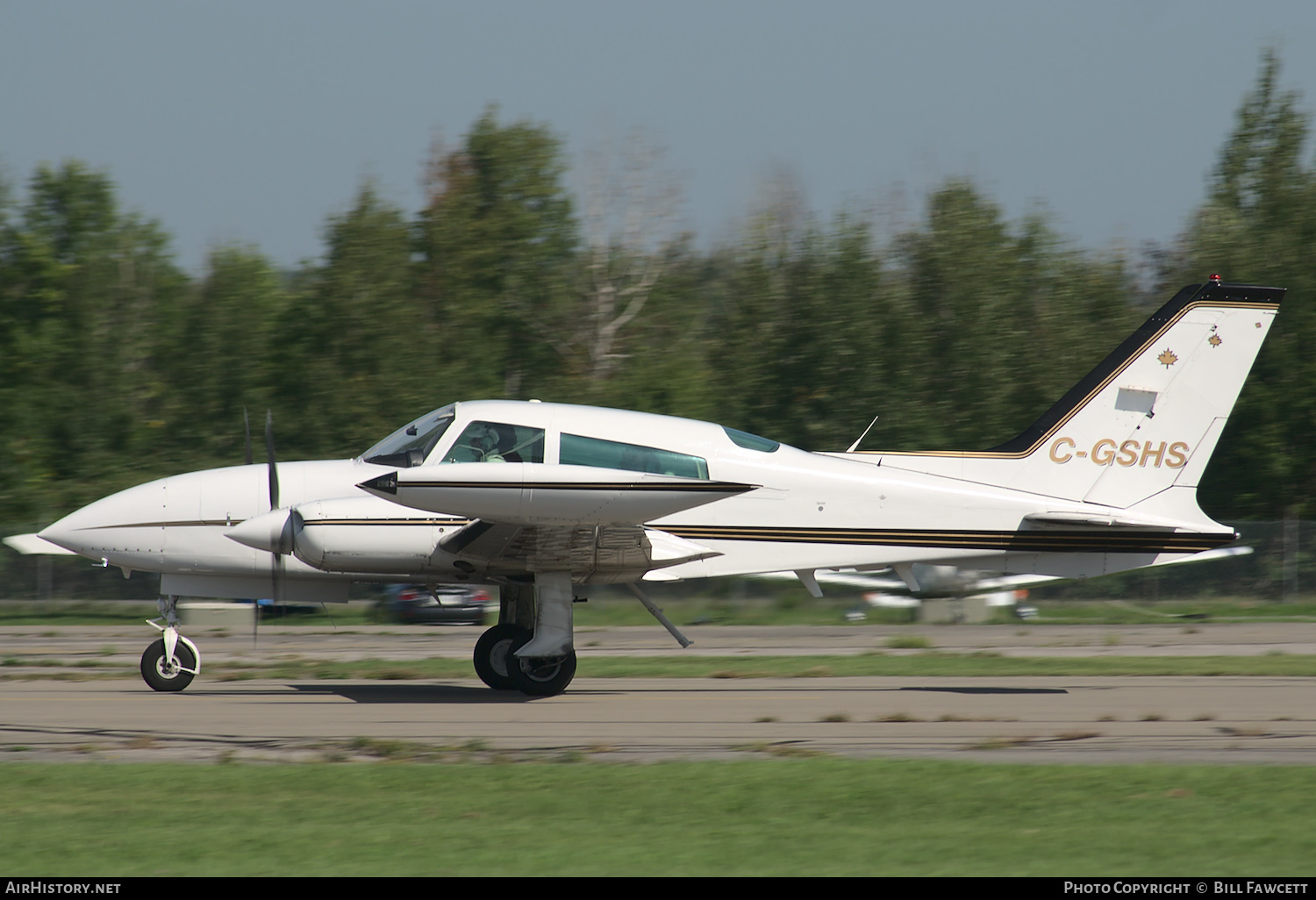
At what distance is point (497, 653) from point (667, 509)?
3103 mm

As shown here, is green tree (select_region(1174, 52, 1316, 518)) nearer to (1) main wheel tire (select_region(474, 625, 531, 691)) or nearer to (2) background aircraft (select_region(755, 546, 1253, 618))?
(2) background aircraft (select_region(755, 546, 1253, 618))

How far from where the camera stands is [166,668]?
41.3 feet

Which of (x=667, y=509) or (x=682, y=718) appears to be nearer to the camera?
(x=682, y=718)

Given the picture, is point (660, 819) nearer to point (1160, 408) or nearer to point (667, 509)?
point (667, 509)

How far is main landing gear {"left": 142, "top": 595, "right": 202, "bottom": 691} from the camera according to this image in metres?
12.5

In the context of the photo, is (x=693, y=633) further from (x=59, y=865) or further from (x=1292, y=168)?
(x=1292, y=168)

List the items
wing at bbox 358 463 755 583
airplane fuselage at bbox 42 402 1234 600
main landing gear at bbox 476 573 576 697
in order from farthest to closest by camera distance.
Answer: main landing gear at bbox 476 573 576 697, airplane fuselage at bbox 42 402 1234 600, wing at bbox 358 463 755 583

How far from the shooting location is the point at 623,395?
102 feet

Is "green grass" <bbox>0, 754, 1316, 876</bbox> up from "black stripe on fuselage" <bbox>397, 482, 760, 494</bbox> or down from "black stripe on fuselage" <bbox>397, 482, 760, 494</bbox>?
down

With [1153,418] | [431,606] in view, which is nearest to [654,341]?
[431,606]

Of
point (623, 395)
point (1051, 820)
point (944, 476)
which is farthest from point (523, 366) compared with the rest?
point (1051, 820)

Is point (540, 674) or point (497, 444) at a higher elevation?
point (497, 444)

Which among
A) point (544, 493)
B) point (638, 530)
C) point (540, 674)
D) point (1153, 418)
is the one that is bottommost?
point (540, 674)

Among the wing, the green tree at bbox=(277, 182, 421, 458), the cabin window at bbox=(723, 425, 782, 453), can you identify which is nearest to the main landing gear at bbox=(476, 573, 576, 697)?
the wing
